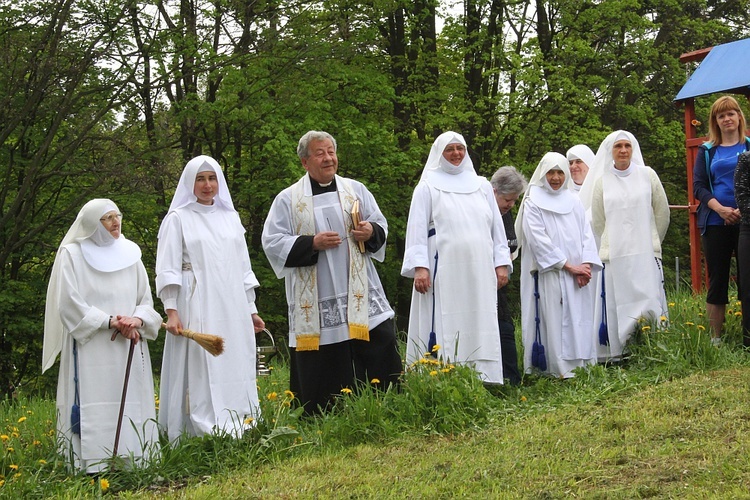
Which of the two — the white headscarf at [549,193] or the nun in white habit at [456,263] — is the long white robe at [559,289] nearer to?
the white headscarf at [549,193]

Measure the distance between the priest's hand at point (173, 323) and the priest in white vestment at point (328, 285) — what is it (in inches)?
37.3

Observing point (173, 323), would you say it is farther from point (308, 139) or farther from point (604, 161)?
point (604, 161)

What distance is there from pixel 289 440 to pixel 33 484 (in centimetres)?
164

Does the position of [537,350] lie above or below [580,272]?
below

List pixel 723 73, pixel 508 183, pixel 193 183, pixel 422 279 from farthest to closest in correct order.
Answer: pixel 723 73
pixel 508 183
pixel 422 279
pixel 193 183

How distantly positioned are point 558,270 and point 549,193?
0.72 m

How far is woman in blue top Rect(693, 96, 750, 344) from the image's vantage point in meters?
8.53

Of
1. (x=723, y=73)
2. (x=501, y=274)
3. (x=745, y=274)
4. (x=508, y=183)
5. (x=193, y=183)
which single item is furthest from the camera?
(x=723, y=73)

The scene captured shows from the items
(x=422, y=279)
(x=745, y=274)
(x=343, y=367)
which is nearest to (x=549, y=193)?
(x=422, y=279)

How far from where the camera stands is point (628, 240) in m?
9.17

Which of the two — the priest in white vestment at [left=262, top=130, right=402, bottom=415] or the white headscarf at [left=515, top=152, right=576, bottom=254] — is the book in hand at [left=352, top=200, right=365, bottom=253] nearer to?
the priest in white vestment at [left=262, top=130, right=402, bottom=415]

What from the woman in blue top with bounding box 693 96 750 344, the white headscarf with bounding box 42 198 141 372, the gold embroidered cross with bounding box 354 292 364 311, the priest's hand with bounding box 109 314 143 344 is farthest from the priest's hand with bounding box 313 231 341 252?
the woman in blue top with bounding box 693 96 750 344

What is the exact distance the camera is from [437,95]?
20.5 metres

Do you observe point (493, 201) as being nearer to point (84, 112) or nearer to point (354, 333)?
point (354, 333)
